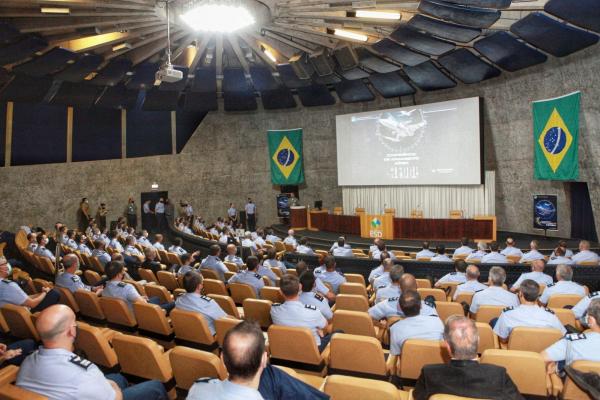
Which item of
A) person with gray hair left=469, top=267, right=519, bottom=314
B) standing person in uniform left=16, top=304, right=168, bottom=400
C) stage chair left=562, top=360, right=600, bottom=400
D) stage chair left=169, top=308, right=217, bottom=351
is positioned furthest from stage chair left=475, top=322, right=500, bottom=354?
standing person in uniform left=16, top=304, right=168, bottom=400

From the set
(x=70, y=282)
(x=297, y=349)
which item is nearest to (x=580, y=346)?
(x=297, y=349)

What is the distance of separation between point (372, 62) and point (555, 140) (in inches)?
212

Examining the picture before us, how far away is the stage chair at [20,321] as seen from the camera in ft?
12.8

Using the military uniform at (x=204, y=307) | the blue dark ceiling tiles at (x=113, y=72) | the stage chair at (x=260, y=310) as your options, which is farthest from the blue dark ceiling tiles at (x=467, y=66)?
the military uniform at (x=204, y=307)

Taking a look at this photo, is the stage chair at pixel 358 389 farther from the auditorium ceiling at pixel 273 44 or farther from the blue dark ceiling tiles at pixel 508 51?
the blue dark ceiling tiles at pixel 508 51

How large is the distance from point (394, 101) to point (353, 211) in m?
4.57

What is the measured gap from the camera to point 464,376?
2.22m

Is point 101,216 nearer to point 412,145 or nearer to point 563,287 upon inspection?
point 412,145

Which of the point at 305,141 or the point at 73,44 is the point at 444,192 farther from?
the point at 73,44

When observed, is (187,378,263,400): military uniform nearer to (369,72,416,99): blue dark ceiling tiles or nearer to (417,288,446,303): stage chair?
(417,288,446,303): stage chair

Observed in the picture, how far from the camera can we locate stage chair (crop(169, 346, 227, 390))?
2562 mm

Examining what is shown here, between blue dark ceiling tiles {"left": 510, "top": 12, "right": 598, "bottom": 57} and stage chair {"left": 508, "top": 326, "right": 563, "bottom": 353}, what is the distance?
25.3 ft

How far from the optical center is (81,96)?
569 inches

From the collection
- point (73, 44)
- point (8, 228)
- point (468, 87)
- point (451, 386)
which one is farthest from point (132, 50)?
point (451, 386)
